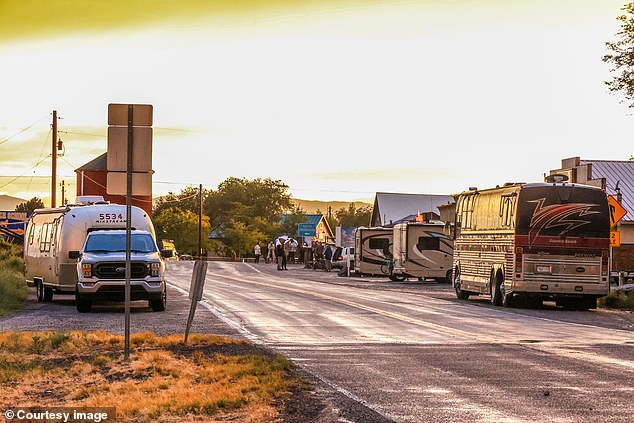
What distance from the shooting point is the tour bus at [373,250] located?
205ft

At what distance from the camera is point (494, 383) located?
13.7m

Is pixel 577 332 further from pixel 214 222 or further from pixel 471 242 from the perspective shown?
pixel 214 222

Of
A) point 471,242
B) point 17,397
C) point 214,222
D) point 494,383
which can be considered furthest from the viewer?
point 214,222

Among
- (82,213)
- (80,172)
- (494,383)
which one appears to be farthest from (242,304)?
(80,172)

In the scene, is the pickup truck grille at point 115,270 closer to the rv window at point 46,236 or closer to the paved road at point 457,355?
the paved road at point 457,355

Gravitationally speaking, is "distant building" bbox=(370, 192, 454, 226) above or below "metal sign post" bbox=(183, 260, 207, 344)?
above

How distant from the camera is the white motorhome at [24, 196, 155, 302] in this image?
29562 mm

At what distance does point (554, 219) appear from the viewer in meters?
32.0

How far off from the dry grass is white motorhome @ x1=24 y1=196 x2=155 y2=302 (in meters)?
11.2

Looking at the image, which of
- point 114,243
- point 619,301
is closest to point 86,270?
point 114,243

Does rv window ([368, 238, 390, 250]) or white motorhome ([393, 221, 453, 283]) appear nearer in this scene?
white motorhome ([393, 221, 453, 283])

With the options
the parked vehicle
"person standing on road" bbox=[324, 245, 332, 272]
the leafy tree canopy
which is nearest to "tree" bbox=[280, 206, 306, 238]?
the leafy tree canopy

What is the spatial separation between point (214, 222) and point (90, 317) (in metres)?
161

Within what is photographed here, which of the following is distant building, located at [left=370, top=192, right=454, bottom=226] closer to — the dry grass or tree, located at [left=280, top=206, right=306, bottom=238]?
tree, located at [left=280, top=206, right=306, bottom=238]
